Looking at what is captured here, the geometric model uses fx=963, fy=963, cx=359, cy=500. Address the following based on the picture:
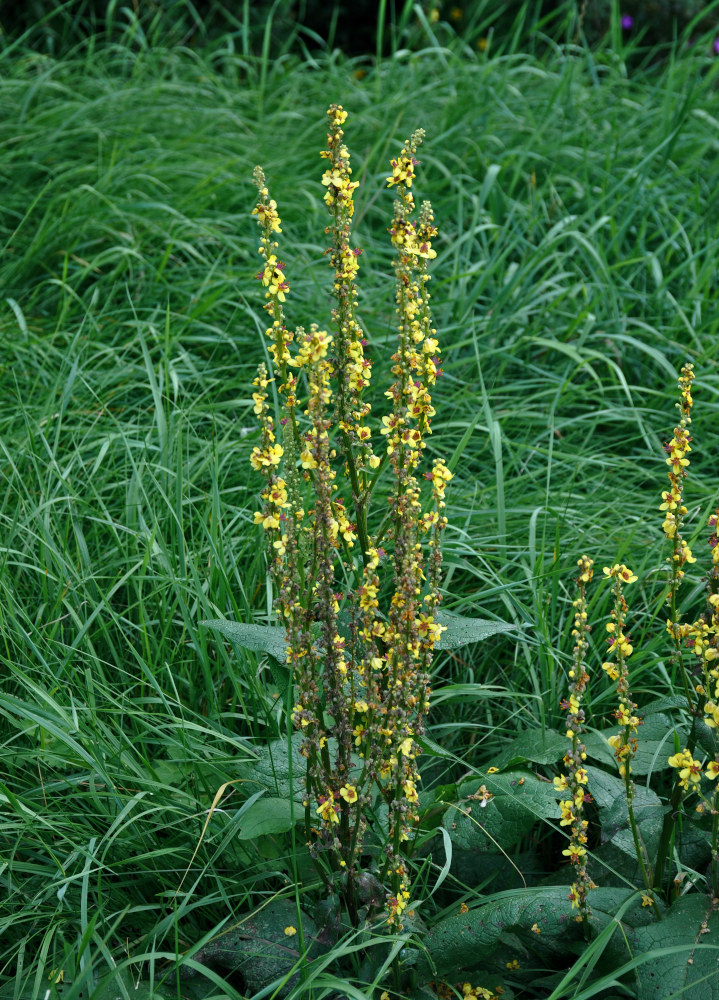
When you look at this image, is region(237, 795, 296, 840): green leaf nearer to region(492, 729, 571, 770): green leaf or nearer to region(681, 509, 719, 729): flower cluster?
region(492, 729, 571, 770): green leaf

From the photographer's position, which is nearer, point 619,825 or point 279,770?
point 619,825

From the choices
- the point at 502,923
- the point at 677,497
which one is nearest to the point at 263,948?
the point at 502,923

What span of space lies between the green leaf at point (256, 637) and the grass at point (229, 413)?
278 millimetres

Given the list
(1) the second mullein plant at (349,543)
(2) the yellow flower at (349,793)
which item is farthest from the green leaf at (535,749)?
(2) the yellow flower at (349,793)

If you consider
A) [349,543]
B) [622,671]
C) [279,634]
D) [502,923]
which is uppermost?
[349,543]

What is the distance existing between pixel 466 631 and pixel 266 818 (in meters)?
0.55

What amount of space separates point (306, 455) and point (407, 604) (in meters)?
0.31

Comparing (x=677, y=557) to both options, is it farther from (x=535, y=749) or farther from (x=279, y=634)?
(x=279, y=634)

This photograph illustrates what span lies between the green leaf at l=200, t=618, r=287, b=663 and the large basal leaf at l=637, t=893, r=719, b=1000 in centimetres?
86

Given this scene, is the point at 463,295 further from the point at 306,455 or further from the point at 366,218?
the point at 306,455

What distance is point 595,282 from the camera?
12.8 feet

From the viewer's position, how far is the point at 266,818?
1880 mm

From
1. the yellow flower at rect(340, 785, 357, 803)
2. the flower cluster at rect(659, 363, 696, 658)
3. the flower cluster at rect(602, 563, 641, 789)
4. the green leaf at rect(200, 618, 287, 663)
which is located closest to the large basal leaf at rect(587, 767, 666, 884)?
the flower cluster at rect(602, 563, 641, 789)

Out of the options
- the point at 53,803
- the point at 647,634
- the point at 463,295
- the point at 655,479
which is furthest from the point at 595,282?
the point at 53,803
